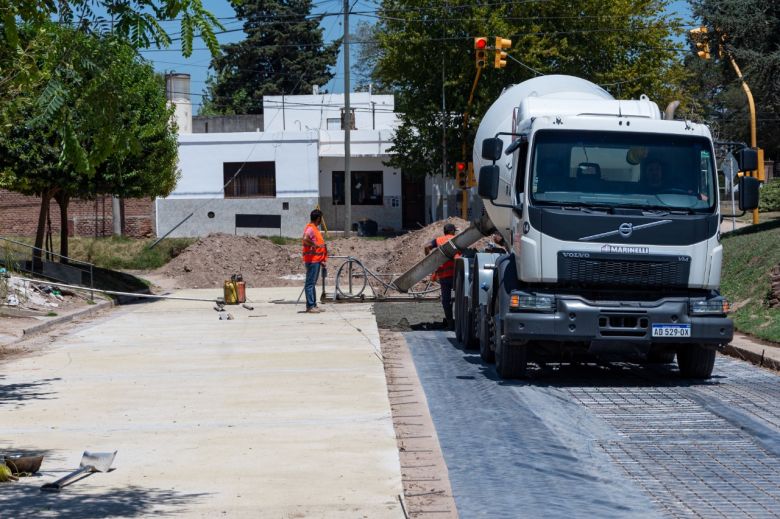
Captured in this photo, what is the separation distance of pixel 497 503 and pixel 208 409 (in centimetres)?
467

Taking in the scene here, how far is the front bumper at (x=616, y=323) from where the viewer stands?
12.4 m

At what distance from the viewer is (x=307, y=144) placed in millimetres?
53688

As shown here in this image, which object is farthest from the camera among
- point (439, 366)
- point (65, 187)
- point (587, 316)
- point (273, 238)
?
point (273, 238)

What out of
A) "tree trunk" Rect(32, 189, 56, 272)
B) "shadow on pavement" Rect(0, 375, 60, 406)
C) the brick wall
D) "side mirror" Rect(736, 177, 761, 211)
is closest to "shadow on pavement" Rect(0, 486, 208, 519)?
"shadow on pavement" Rect(0, 375, 60, 406)

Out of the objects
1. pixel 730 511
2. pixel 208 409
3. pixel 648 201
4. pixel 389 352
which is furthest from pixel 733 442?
pixel 389 352

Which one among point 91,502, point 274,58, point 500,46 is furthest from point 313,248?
point 274,58

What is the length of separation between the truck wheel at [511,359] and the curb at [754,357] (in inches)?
135

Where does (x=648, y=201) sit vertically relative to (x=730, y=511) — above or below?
above

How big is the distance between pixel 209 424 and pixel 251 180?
44488 mm

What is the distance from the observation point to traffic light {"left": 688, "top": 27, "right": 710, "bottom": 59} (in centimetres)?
2952

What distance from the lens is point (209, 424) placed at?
1033 cm

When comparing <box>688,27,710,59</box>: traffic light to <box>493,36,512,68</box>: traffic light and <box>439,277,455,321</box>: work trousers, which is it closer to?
<box>493,36,512,68</box>: traffic light

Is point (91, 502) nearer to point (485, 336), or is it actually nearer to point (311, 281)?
point (485, 336)

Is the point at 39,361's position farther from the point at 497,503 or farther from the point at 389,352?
the point at 497,503
